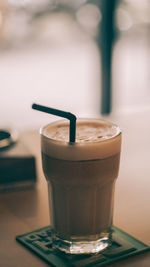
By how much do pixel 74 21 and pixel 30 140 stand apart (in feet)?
12.6

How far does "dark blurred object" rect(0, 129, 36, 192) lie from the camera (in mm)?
998

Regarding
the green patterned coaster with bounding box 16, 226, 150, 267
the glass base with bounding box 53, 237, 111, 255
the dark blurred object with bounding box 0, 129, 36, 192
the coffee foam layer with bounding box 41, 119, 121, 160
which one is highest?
the coffee foam layer with bounding box 41, 119, 121, 160

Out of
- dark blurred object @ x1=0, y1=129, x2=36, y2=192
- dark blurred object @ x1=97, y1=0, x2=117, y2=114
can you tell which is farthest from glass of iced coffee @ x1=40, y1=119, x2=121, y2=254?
dark blurred object @ x1=97, y1=0, x2=117, y2=114

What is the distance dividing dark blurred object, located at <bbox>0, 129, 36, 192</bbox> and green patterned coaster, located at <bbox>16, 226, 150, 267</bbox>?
0.21 m

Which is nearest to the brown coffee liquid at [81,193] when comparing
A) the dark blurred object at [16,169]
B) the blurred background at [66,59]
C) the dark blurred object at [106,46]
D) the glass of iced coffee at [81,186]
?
the glass of iced coffee at [81,186]

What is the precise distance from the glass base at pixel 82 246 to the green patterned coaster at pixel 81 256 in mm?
10

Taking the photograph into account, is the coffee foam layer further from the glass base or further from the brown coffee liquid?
the glass base

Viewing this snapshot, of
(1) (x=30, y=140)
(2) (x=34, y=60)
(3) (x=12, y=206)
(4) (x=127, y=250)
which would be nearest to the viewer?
(4) (x=127, y=250)

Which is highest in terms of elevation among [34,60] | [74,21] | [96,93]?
[74,21]

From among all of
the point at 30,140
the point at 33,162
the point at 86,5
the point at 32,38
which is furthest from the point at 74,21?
the point at 33,162

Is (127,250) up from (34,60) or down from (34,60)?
down

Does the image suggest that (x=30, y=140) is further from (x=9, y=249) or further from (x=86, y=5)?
(x=86, y=5)

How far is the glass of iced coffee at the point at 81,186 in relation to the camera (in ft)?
2.34

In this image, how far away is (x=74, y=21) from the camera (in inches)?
193
